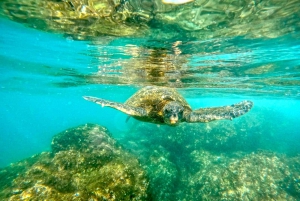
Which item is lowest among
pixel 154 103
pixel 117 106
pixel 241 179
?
pixel 241 179

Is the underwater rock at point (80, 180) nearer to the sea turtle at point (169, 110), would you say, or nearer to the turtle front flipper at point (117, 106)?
the turtle front flipper at point (117, 106)

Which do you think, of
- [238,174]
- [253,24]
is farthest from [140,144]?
[253,24]

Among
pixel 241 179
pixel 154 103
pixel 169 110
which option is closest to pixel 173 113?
pixel 169 110

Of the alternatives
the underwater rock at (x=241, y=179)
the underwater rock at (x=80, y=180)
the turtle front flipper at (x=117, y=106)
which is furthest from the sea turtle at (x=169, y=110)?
the underwater rock at (x=241, y=179)

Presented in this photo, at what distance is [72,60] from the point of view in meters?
17.3

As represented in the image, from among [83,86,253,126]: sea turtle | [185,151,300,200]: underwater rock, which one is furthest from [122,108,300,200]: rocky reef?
[83,86,253,126]: sea turtle

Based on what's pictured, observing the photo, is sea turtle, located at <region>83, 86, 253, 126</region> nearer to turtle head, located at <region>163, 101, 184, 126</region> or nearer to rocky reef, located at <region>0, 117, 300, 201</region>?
turtle head, located at <region>163, 101, 184, 126</region>

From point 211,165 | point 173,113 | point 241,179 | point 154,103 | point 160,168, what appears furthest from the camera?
point 211,165

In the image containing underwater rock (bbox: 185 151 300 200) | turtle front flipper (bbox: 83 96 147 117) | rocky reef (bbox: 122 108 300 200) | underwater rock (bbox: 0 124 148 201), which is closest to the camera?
underwater rock (bbox: 0 124 148 201)

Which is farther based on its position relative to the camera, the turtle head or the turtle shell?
the turtle shell

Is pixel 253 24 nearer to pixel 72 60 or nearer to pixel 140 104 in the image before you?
pixel 140 104

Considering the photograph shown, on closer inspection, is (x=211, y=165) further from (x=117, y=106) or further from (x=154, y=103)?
(x=117, y=106)

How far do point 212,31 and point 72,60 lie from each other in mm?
12649

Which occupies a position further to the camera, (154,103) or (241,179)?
(241,179)
